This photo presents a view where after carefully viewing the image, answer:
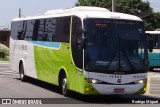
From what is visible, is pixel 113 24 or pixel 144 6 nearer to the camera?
pixel 113 24

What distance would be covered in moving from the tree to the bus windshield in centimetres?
5277

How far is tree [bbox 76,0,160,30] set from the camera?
6775 centimetres

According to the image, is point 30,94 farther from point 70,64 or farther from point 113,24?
point 113,24

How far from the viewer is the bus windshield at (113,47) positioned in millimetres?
13984

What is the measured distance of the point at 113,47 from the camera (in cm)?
1423

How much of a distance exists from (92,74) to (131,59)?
1425 millimetres

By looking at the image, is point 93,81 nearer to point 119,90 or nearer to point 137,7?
point 119,90

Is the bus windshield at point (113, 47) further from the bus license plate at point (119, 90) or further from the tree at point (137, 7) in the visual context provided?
the tree at point (137, 7)

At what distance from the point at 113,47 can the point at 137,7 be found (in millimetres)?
57245

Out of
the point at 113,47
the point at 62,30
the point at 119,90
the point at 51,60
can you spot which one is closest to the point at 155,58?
the point at 51,60

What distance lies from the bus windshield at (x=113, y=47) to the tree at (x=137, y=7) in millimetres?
52774

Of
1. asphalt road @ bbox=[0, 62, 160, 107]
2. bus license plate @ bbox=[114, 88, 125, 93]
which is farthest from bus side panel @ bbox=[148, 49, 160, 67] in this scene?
bus license plate @ bbox=[114, 88, 125, 93]

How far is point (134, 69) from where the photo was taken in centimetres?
1435

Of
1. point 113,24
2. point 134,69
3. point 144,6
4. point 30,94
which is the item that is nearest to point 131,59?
point 134,69
